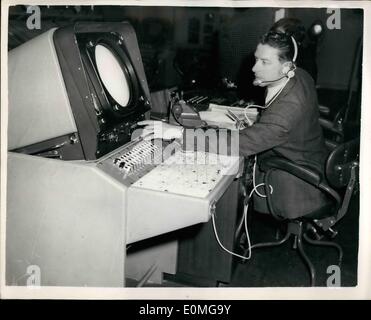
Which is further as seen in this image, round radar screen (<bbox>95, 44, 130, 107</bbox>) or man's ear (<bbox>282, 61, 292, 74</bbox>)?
man's ear (<bbox>282, 61, 292, 74</bbox>)

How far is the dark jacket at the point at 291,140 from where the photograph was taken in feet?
5.87

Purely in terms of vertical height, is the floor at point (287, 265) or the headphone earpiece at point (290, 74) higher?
the headphone earpiece at point (290, 74)

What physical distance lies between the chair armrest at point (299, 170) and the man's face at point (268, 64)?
0.43 metres

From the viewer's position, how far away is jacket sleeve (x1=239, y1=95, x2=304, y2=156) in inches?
69.9

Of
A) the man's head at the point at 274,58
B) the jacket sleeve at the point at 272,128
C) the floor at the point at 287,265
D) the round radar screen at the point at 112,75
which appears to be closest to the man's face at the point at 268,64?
the man's head at the point at 274,58

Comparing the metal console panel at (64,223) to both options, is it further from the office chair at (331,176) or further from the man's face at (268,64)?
the man's face at (268,64)

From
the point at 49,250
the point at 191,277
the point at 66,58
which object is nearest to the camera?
the point at 66,58

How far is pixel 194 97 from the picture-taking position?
241 centimetres

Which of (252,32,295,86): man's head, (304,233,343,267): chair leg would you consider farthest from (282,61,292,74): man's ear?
(304,233,343,267): chair leg

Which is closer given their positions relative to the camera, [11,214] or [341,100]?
[11,214]

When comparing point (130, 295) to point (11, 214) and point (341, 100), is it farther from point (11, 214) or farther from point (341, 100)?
point (341, 100)

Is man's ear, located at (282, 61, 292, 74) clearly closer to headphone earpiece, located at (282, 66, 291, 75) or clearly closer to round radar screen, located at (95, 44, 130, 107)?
headphone earpiece, located at (282, 66, 291, 75)
